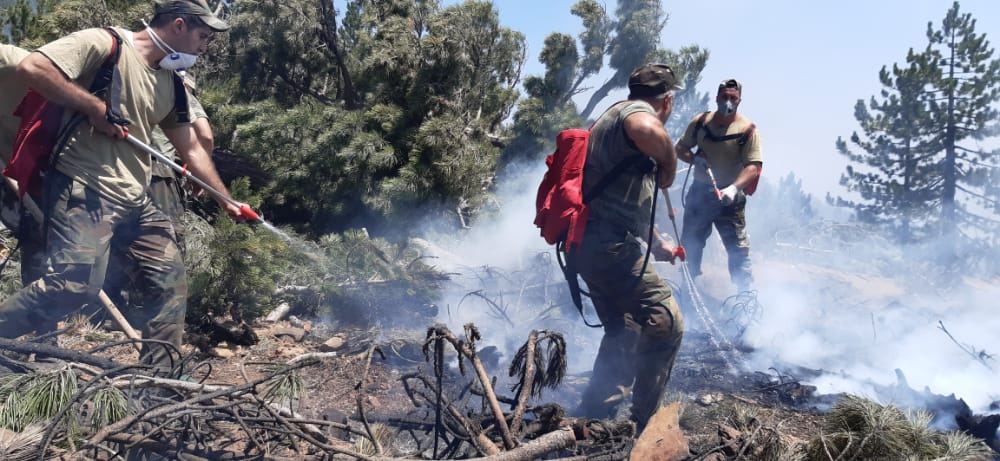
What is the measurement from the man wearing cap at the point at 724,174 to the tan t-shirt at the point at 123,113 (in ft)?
12.5

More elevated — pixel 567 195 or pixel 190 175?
pixel 567 195

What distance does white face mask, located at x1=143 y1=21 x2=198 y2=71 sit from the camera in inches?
124

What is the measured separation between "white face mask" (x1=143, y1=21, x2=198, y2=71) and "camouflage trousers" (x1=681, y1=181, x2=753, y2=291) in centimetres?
396

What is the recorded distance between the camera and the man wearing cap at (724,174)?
5551mm

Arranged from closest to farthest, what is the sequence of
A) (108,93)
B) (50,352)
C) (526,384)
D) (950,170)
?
1. (526,384)
2. (50,352)
3. (108,93)
4. (950,170)

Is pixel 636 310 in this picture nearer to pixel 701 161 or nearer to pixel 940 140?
pixel 701 161

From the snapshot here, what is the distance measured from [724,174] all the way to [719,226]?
1.40 feet

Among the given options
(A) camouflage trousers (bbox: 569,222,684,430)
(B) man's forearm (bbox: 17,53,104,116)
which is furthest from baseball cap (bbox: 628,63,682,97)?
(B) man's forearm (bbox: 17,53,104,116)

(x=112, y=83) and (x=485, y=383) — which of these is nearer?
(x=485, y=383)

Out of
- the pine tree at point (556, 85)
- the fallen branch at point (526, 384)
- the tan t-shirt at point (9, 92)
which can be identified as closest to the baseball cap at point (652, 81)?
the fallen branch at point (526, 384)

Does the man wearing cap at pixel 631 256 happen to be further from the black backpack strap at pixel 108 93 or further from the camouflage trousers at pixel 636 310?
the black backpack strap at pixel 108 93

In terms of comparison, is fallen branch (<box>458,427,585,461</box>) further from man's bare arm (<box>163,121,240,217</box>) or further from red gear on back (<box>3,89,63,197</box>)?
red gear on back (<box>3,89,63,197</box>)

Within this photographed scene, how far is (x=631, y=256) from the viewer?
132 inches

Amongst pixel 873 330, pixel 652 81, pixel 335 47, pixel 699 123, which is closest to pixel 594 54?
pixel 335 47
